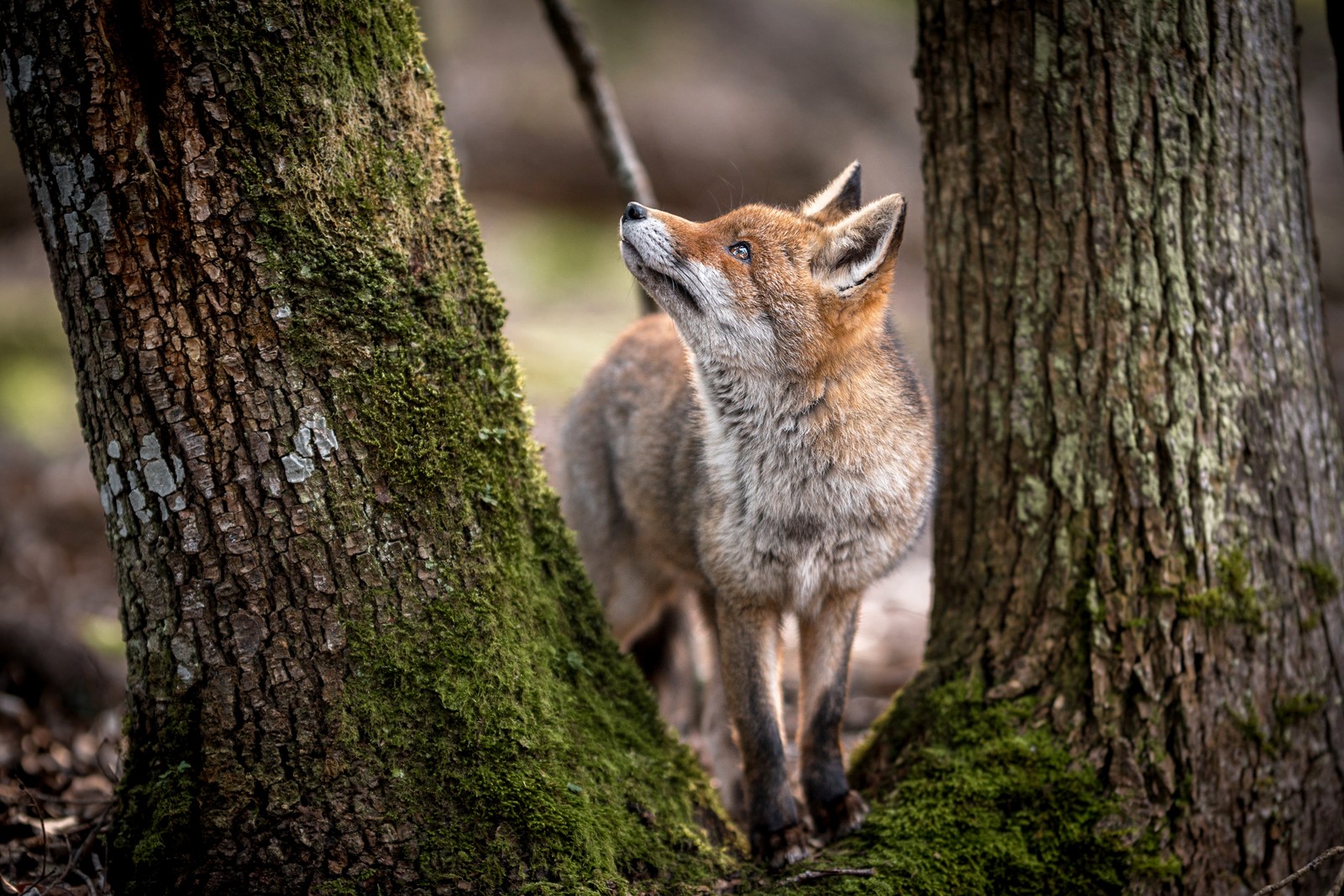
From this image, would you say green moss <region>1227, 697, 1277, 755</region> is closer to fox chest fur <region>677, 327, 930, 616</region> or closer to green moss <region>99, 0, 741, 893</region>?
fox chest fur <region>677, 327, 930, 616</region>

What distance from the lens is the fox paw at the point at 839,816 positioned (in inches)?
147

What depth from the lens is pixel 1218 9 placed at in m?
3.67

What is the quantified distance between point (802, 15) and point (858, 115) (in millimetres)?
2940

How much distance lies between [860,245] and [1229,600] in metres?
1.98

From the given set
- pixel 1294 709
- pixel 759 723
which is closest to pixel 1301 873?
pixel 1294 709

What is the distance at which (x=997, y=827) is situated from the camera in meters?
3.48

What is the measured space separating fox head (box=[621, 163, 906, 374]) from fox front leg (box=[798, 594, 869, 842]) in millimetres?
1090

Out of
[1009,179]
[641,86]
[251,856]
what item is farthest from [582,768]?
[641,86]

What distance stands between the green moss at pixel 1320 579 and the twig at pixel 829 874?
83.3 inches

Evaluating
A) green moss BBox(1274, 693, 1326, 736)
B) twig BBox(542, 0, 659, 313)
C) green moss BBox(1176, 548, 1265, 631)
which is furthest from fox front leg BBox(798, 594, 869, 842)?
twig BBox(542, 0, 659, 313)

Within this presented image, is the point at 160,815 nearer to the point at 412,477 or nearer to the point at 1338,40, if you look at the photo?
the point at 412,477

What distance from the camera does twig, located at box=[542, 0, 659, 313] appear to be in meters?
5.17

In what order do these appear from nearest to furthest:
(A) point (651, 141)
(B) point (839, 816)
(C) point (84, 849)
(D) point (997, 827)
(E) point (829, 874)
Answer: (C) point (84, 849) → (E) point (829, 874) → (D) point (997, 827) → (B) point (839, 816) → (A) point (651, 141)

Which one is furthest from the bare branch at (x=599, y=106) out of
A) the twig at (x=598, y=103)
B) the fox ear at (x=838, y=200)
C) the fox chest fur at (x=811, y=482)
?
the fox chest fur at (x=811, y=482)
